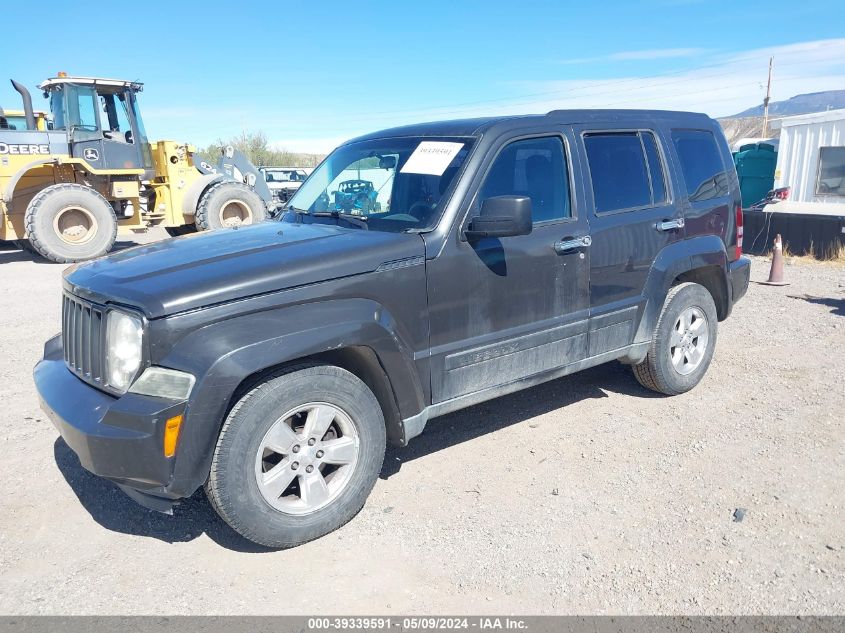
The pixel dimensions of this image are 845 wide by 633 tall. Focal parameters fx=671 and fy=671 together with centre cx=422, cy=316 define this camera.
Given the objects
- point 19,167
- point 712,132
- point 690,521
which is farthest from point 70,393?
point 19,167

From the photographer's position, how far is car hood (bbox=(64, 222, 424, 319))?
294 centimetres

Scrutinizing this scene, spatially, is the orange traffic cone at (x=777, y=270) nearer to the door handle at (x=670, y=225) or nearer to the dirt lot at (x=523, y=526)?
the dirt lot at (x=523, y=526)

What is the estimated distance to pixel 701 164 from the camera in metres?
5.11

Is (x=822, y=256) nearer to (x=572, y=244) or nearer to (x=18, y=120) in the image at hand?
(x=572, y=244)

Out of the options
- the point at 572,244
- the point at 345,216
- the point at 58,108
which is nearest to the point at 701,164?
the point at 572,244

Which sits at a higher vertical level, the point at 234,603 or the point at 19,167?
the point at 19,167

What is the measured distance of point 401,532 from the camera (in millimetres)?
3416

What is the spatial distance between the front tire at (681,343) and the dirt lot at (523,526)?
0.15 m

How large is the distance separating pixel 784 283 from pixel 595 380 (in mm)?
5300

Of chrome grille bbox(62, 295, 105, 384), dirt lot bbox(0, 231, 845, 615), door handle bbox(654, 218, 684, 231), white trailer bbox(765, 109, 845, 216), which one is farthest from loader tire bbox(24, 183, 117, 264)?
white trailer bbox(765, 109, 845, 216)

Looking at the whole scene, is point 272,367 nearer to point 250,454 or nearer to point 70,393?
point 250,454

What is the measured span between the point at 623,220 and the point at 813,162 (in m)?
12.1

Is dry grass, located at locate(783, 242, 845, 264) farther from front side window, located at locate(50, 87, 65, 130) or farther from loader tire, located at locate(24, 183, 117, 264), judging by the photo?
front side window, located at locate(50, 87, 65, 130)

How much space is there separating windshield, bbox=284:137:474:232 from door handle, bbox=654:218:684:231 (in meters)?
1.61
